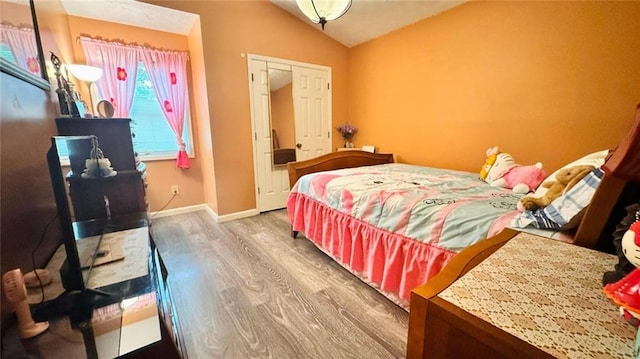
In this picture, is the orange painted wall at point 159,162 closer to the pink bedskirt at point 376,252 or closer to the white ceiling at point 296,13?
the white ceiling at point 296,13

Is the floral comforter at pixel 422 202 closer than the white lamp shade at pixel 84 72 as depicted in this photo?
Yes

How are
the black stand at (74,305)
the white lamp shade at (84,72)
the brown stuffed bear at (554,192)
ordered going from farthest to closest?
1. the white lamp shade at (84,72)
2. the brown stuffed bear at (554,192)
3. the black stand at (74,305)

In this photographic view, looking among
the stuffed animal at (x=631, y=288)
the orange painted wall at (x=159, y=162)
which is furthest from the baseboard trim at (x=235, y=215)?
the stuffed animal at (x=631, y=288)

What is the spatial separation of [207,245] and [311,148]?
6.62ft

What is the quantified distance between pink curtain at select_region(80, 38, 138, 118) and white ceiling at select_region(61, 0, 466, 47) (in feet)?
1.05

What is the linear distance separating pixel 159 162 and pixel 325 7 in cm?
284

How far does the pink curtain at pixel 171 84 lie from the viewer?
3184 millimetres

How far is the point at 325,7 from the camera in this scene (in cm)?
223

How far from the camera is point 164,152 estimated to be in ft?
11.3

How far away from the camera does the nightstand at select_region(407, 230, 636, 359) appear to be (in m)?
0.51

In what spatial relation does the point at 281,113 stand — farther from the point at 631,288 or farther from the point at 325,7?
the point at 631,288

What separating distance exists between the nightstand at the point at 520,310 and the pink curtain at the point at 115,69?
3585 millimetres

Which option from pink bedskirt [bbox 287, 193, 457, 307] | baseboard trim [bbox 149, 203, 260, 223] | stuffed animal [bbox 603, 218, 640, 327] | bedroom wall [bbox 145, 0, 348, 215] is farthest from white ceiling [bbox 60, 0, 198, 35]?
stuffed animal [bbox 603, 218, 640, 327]

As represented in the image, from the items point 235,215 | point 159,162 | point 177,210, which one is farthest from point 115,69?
point 235,215
